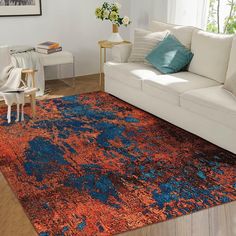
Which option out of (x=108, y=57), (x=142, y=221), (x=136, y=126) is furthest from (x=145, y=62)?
(x=142, y=221)

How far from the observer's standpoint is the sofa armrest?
17.7ft

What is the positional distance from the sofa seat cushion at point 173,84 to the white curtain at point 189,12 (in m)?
1.48

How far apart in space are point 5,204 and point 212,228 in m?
1.46

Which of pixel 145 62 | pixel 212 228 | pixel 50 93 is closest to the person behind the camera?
pixel 212 228

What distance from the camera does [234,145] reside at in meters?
3.74

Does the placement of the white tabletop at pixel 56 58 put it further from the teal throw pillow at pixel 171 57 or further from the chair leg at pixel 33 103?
the teal throw pillow at pixel 171 57

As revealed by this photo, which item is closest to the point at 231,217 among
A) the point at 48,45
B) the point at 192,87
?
the point at 192,87

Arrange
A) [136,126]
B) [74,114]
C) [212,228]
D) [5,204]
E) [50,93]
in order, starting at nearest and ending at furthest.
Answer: [212,228]
[5,204]
[136,126]
[74,114]
[50,93]

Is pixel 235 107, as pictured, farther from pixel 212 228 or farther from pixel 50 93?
pixel 50 93

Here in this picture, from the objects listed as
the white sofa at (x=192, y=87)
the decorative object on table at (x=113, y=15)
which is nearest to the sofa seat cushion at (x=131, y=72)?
the white sofa at (x=192, y=87)

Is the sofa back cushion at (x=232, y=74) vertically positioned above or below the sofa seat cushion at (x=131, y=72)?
above

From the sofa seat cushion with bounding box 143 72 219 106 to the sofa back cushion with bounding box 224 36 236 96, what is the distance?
0.26 metres

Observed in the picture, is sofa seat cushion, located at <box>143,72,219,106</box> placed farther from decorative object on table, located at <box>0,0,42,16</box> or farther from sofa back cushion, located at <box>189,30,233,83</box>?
decorative object on table, located at <box>0,0,42,16</box>

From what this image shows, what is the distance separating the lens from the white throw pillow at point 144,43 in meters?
5.15
